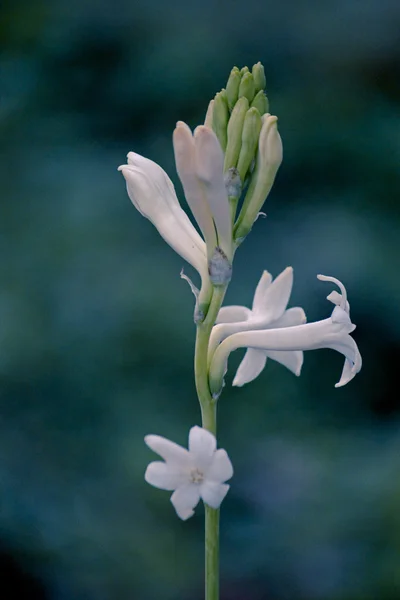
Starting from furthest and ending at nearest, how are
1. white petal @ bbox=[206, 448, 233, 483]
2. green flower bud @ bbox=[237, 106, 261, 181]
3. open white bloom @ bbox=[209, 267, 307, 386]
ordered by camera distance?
open white bloom @ bbox=[209, 267, 307, 386] < green flower bud @ bbox=[237, 106, 261, 181] < white petal @ bbox=[206, 448, 233, 483]

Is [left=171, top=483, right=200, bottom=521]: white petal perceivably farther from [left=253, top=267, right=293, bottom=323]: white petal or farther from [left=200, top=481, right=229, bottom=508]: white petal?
[left=253, top=267, right=293, bottom=323]: white petal

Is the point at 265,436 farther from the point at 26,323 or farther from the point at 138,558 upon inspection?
the point at 26,323

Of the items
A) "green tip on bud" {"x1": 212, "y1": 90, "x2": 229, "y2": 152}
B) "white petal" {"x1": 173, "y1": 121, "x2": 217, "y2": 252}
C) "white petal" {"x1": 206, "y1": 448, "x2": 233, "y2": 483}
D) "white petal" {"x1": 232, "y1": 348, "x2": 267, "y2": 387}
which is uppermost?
"green tip on bud" {"x1": 212, "y1": 90, "x2": 229, "y2": 152}

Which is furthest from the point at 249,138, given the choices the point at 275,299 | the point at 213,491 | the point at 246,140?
the point at 213,491

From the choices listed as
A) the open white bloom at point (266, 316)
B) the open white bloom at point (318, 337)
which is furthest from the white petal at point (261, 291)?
the open white bloom at point (318, 337)

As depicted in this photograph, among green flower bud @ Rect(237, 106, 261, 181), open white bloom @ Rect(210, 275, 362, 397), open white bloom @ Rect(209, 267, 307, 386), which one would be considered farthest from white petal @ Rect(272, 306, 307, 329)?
green flower bud @ Rect(237, 106, 261, 181)

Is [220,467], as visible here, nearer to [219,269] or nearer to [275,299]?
[219,269]
